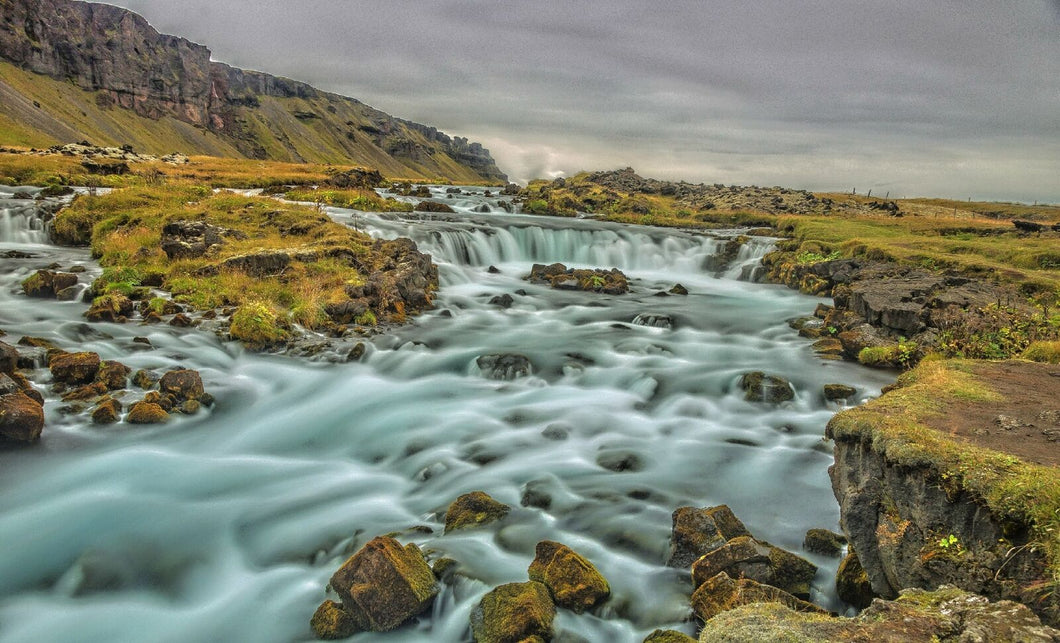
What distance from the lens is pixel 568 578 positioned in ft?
20.6

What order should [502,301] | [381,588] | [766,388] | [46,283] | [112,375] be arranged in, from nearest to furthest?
[381,588] → [112,375] → [766,388] → [46,283] → [502,301]

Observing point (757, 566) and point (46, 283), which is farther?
point (46, 283)

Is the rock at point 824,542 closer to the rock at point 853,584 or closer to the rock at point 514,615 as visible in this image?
the rock at point 853,584

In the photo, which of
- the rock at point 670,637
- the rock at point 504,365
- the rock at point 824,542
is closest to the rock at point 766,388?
the rock at point 504,365

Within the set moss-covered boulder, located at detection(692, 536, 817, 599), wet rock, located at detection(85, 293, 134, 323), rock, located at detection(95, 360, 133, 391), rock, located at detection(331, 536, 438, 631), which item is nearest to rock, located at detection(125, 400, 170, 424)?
rock, located at detection(95, 360, 133, 391)

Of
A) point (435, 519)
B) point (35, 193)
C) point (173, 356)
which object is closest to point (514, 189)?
point (35, 193)

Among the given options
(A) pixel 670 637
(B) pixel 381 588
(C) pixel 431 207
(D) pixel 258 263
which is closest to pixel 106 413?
(B) pixel 381 588

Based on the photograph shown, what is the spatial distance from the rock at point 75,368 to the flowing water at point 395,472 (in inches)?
36.3

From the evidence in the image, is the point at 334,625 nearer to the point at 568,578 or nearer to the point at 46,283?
the point at 568,578

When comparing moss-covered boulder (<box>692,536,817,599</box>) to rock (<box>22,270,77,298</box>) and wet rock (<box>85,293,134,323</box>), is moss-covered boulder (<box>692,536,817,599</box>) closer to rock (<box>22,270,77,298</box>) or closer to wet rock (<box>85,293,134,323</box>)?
wet rock (<box>85,293,134,323</box>)

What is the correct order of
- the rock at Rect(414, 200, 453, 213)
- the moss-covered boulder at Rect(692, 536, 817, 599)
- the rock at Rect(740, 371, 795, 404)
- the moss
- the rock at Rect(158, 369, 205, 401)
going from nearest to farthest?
1. the moss-covered boulder at Rect(692, 536, 817, 599)
2. the rock at Rect(158, 369, 205, 401)
3. the rock at Rect(740, 371, 795, 404)
4. the moss
5. the rock at Rect(414, 200, 453, 213)

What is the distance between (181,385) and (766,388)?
12.4 metres

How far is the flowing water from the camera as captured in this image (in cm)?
698

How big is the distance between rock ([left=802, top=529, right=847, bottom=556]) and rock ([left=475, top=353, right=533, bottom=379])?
28.0 feet
